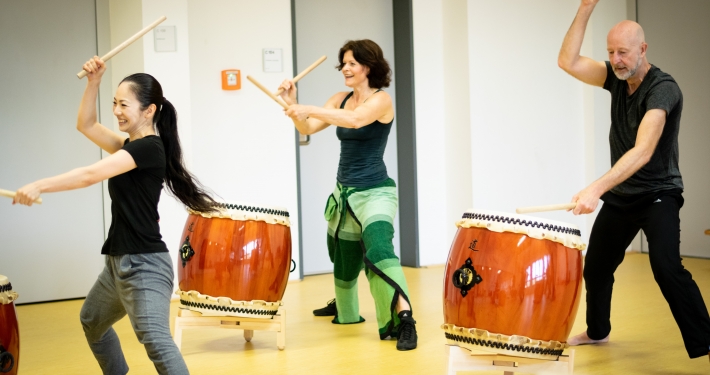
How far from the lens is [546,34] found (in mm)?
6070

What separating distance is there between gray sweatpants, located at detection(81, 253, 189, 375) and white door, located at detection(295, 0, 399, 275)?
3.13 metres

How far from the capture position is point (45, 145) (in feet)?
15.9

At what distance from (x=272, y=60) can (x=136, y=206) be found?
2.92 metres

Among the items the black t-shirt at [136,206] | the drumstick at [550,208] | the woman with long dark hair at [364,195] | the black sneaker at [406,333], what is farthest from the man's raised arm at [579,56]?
the black t-shirt at [136,206]

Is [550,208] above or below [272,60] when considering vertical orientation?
below

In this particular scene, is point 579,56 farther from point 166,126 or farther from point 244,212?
point 166,126

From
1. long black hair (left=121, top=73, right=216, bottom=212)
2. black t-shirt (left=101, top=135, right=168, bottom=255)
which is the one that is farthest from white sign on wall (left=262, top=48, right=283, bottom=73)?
black t-shirt (left=101, top=135, right=168, bottom=255)

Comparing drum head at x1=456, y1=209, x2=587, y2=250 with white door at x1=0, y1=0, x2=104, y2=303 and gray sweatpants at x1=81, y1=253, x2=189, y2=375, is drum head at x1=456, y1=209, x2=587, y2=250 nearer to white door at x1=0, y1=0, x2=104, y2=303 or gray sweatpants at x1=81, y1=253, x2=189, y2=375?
gray sweatpants at x1=81, y1=253, x2=189, y2=375

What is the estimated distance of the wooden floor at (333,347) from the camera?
3.18 m

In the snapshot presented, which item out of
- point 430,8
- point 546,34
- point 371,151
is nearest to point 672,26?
point 546,34

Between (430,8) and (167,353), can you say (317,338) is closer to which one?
(167,353)

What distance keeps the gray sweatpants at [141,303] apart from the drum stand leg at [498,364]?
0.91 metres

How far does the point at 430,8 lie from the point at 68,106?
262cm

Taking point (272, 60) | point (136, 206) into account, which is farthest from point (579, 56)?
point (272, 60)
